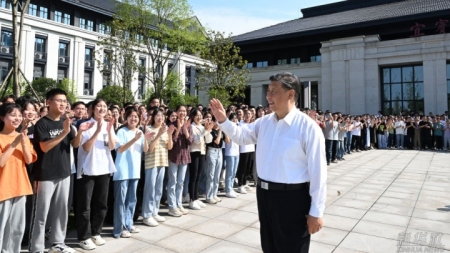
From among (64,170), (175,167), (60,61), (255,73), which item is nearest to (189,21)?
(255,73)

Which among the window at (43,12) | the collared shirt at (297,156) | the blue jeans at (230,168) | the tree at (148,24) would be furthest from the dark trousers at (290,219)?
the window at (43,12)

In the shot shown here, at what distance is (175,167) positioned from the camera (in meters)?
5.38

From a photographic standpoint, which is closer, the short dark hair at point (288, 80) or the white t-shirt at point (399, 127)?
the short dark hair at point (288, 80)

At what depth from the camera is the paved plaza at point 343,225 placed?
159 inches

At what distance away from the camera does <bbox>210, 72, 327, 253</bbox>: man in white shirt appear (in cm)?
237

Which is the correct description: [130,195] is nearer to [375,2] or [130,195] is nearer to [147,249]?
[147,249]

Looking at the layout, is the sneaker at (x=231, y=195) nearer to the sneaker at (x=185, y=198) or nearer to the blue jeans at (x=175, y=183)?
the sneaker at (x=185, y=198)

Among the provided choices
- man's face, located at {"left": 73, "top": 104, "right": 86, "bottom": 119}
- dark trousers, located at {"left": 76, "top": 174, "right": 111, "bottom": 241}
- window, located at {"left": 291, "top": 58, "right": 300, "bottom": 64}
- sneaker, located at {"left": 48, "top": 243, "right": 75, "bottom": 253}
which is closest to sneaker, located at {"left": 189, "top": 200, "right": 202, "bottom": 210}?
dark trousers, located at {"left": 76, "top": 174, "right": 111, "bottom": 241}

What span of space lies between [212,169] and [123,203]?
2258 millimetres

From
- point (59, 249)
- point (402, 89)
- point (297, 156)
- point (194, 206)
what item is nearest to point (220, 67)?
point (402, 89)

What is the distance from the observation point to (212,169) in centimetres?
619

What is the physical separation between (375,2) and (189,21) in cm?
2486

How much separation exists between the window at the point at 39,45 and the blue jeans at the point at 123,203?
1411 inches

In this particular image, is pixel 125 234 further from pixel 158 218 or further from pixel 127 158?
pixel 127 158
